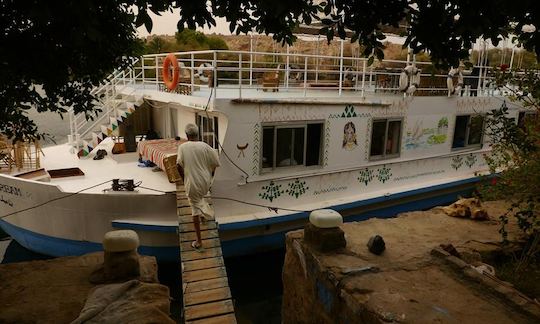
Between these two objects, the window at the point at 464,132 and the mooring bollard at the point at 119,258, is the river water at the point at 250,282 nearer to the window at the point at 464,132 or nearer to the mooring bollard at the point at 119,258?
the mooring bollard at the point at 119,258

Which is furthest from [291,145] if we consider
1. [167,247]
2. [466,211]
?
[466,211]

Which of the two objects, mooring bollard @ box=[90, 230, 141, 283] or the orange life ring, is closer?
mooring bollard @ box=[90, 230, 141, 283]

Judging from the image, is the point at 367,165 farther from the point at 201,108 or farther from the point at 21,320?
the point at 21,320

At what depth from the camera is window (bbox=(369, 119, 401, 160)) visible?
861cm

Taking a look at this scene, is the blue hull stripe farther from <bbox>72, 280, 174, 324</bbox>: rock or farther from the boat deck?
<bbox>72, 280, 174, 324</bbox>: rock

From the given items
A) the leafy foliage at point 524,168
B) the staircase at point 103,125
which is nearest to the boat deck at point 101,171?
the staircase at point 103,125

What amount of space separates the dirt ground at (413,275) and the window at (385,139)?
2.36 meters

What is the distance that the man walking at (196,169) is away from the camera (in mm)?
5285

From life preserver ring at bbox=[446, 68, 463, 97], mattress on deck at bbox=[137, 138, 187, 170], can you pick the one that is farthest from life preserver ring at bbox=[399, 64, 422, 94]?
mattress on deck at bbox=[137, 138, 187, 170]

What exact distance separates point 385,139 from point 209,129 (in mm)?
3778

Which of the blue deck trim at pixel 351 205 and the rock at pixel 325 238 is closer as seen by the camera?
the rock at pixel 325 238

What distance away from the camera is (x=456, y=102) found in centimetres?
987

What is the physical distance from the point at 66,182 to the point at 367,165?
572cm

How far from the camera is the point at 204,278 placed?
16.3 feet
